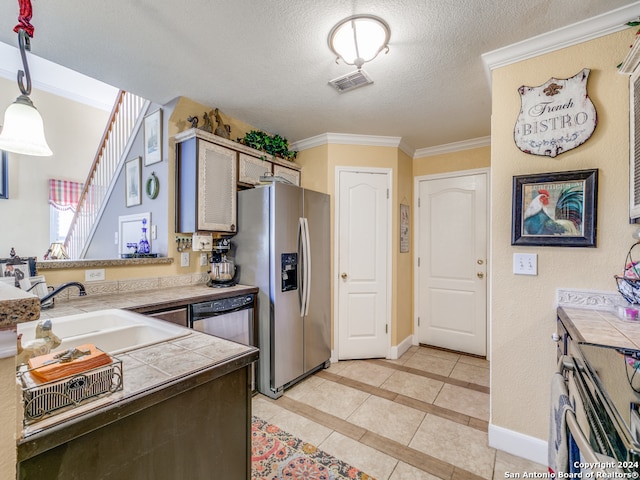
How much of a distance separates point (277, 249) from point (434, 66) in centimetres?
179

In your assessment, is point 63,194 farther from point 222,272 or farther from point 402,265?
point 402,265

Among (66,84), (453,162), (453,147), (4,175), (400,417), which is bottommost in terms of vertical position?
(400,417)

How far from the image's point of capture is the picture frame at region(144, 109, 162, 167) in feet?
8.63

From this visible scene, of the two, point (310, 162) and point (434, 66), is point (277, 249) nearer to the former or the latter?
point (310, 162)

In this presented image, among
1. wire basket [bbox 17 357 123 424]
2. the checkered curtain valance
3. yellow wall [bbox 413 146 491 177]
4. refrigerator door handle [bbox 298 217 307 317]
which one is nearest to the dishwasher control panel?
refrigerator door handle [bbox 298 217 307 317]

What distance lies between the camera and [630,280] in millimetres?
1413

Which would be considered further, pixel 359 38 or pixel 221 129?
pixel 221 129

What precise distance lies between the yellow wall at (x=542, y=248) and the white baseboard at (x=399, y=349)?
58.7 inches

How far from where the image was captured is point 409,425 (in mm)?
2102

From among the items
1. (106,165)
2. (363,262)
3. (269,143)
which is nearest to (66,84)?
(106,165)

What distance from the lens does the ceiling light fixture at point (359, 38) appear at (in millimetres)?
1660

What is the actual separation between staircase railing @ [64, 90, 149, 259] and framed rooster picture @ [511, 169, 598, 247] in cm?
321

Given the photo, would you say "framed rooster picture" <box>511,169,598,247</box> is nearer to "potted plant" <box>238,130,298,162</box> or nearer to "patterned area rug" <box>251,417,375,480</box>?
"patterned area rug" <box>251,417,375,480</box>

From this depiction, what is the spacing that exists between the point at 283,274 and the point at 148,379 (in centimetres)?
179
